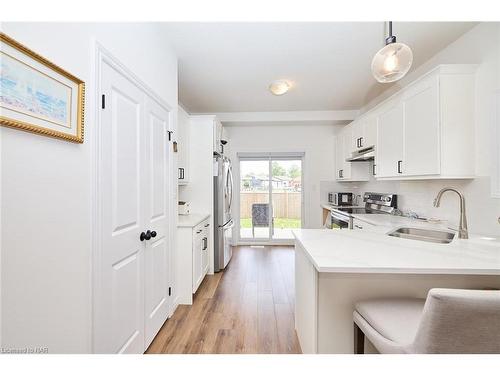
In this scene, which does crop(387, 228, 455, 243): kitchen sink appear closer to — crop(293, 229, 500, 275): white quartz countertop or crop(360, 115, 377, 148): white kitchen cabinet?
crop(293, 229, 500, 275): white quartz countertop

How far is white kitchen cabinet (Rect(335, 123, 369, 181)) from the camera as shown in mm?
3919

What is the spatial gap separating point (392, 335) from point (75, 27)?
1.92 meters

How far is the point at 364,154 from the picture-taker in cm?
337

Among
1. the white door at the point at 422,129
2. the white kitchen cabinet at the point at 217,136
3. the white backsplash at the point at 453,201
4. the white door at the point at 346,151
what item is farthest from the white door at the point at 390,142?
the white kitchen cabinet at the point at 217,136

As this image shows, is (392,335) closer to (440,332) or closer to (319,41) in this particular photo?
(440,332)

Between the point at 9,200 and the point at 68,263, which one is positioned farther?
the point at 68,263

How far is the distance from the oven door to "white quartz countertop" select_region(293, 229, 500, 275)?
1678mm

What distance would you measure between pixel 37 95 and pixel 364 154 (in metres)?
3.56

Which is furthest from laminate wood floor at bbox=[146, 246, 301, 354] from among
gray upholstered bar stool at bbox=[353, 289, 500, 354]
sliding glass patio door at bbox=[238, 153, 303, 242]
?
sliding glass patio door at bbox=[238, 153, 303, 242]

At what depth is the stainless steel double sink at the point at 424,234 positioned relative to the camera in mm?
1956

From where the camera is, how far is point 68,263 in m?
0.98

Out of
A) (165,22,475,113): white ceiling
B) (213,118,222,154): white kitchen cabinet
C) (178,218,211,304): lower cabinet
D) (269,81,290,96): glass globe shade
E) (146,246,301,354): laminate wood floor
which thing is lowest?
(146,246,301,354): laminate wood floor

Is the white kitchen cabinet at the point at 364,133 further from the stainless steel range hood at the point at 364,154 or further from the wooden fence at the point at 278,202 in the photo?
the wooden fence at the point at 278,202
